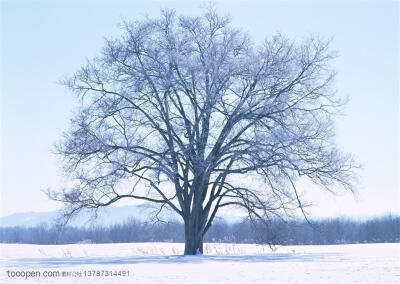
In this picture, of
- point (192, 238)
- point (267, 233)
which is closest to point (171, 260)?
point (192, 238)

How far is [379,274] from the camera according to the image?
12.8 m

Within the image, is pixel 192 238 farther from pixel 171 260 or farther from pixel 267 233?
pixel 171 260

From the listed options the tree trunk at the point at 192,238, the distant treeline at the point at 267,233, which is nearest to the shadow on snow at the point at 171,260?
the tree trunk at the point at 192,238

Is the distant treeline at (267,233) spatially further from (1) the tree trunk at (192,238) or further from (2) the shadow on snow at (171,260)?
(2) the shadow on snow at (171,260)

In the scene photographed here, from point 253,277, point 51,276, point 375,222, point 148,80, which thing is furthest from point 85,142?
point 375,222

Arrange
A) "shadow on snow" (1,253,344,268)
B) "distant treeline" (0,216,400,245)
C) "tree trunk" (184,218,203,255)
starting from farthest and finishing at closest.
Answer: "distant treeline" (0,216,400,245), "tree trunk" (184,218,203,255), "shadow on snow" (1,253,344,268)

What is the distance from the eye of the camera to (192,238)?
915 inches

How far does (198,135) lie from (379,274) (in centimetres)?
1109

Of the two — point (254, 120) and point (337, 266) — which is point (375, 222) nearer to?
point (254, 120)

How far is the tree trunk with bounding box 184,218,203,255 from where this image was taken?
2311cm

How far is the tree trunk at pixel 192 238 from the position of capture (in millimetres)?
23109

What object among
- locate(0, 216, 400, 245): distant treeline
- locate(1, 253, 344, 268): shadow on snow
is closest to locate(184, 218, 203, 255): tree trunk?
locate(0, 216, 400, 245): distant treeline

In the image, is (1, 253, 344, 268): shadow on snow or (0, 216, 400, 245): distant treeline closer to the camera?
(1, 253, 344, 268): shadow on snow

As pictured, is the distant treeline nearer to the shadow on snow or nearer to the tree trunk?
the tree trunk
